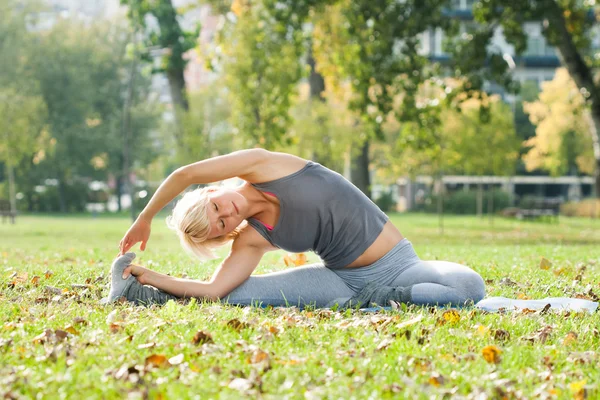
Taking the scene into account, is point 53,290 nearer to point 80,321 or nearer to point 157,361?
point 80,321

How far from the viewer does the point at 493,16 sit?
70.0ft

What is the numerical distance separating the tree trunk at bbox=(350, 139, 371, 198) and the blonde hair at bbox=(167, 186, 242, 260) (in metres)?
27.1

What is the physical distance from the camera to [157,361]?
13.0ft

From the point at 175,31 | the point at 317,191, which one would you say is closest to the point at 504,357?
the point at 317,191

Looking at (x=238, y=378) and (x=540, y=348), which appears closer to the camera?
(x=238, y=378)

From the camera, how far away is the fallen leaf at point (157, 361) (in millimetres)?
3918

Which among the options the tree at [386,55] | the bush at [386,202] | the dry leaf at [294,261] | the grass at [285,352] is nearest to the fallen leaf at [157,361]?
the grass at [285,352]

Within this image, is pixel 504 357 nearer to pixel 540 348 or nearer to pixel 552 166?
pixel 540 348

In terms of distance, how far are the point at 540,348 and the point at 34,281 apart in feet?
14.4

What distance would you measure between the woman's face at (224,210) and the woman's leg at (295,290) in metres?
0.59

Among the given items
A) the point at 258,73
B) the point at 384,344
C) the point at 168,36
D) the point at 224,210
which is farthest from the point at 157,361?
the point at 168,36

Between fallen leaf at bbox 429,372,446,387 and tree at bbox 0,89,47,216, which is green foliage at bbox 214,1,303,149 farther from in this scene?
fallen leaf at bbox 429,372,446,387

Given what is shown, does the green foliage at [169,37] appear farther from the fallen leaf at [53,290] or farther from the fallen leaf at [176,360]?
the fallen leaf at [176,360]

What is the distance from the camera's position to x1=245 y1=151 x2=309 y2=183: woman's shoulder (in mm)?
5789
